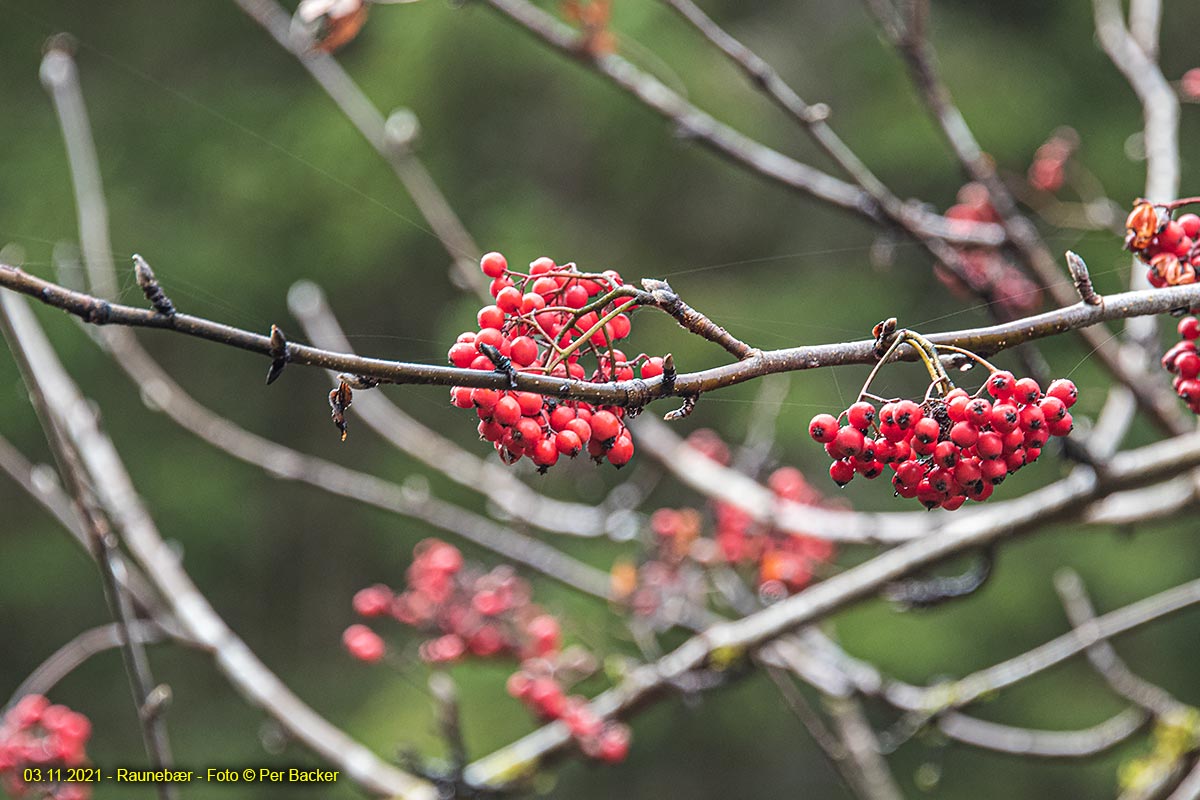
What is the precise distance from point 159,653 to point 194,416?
475cm

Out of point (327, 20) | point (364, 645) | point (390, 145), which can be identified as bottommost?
point (364, 645)

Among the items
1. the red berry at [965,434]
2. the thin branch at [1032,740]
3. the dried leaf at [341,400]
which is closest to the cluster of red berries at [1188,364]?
the red berry at [965,434]

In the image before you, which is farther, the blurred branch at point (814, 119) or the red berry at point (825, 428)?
the blurred branch at point (814, 119)

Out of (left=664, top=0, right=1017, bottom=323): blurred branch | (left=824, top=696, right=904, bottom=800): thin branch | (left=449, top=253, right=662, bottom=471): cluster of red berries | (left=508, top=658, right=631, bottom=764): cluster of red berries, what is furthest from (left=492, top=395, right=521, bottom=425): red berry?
(left=824, top=696, right=904, bottom=800): thin branch

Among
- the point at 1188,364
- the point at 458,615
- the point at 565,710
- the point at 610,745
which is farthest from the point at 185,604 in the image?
the point at 1188,364

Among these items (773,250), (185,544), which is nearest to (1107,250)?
(773,250)

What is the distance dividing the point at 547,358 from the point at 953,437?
0.35m

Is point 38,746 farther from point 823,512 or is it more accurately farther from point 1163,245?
point 1163,245

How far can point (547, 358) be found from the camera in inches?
36.5

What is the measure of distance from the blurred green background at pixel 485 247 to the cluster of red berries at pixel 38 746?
125 inches

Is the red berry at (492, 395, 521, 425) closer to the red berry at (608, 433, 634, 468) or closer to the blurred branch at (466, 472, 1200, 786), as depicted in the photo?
the red berry at (608, 433, 634, 468)

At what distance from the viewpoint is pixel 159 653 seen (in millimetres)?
6668

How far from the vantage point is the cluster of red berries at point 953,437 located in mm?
885

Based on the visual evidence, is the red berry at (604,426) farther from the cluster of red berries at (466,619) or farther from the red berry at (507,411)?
the cluster of red berries at (466,619)
